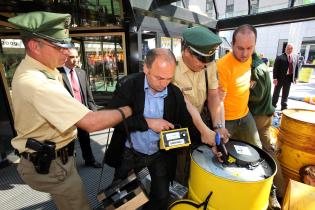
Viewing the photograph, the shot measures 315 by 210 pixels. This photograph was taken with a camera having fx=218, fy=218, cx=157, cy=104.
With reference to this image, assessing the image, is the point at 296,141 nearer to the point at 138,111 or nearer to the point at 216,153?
the point at 216,153

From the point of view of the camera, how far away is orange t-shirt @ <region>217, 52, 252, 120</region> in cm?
221

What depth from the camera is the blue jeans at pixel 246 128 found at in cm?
233

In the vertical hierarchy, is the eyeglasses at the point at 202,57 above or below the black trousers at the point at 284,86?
above

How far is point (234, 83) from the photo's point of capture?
7.29 feet

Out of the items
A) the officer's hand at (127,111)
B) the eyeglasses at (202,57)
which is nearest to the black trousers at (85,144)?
the officer's hand at (127,111)

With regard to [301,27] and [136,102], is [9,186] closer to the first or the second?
[136,102]

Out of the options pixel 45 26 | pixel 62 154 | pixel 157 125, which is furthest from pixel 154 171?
pixel 45 26

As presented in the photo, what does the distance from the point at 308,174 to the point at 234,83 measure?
1.08 meters

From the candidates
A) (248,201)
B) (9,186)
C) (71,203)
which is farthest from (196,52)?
(9,186)

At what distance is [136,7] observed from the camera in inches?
160

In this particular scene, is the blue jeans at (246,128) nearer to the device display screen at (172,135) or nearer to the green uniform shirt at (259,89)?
the green uniform shirt at (259,89)

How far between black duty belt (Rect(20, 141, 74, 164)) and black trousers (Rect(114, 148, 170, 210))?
0.40 m

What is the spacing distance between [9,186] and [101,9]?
3618 mm

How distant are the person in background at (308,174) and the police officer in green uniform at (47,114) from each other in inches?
70.2
